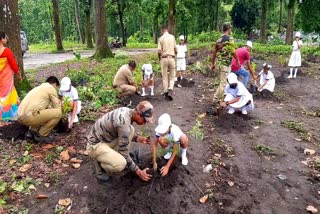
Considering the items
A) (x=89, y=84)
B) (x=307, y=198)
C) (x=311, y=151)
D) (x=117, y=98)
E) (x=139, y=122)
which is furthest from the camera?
(x=89, y=84)

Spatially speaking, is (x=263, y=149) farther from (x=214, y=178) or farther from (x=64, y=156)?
(x=64, y=156)

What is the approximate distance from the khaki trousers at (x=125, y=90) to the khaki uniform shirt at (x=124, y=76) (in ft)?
0.39

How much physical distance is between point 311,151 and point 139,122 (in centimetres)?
388

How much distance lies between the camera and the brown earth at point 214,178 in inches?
182

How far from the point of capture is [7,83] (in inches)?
269

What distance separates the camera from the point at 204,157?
5.88m

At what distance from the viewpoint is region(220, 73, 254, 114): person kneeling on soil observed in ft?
24.4

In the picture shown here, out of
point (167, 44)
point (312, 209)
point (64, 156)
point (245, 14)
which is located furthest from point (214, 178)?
point (245, 14)

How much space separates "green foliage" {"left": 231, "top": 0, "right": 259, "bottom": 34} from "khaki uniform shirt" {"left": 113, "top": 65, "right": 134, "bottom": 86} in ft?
75.3

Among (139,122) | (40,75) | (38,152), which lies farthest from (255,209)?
(40,75)

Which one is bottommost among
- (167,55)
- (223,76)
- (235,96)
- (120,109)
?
(235,96)

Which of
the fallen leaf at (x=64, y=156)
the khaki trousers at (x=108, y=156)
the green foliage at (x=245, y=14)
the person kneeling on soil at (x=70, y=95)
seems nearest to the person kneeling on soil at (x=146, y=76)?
the person kneeling on soil at (x=70, y=95)

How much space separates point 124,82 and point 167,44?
1.64 meters

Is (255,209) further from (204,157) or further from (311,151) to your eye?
(311,151)
